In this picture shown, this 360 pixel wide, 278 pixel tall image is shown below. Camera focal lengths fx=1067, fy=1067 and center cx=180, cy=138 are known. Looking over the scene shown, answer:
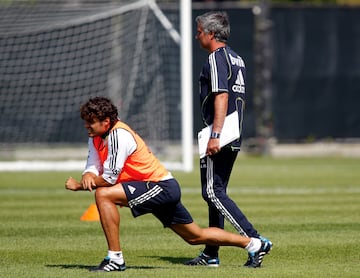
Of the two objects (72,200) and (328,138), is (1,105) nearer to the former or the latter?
(328,138)

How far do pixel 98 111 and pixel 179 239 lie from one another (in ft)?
9.81

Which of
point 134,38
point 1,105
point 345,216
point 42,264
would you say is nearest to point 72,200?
point 345,216

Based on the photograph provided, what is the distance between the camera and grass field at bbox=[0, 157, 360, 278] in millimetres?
9062

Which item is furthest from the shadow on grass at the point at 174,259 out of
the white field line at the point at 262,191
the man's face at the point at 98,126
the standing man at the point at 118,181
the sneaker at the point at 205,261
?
the white field line at the point at 262,191

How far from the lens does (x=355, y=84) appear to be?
28812 millimetres

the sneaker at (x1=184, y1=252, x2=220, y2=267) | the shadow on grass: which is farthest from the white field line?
the sneaker at (x1=184, y1=252, x2=220, y2=267)

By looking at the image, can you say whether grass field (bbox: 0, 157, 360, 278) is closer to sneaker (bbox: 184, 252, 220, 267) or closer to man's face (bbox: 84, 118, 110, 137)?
sneaker (bbox: 184, 252, 220, 267)

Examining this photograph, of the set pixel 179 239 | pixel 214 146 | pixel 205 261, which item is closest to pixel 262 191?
pixel 179 239

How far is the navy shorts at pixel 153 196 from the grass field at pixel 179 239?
1.68 feet

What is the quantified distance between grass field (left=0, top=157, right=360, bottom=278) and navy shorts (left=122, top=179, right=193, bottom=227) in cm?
51

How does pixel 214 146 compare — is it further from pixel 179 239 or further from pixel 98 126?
pixel 179 239

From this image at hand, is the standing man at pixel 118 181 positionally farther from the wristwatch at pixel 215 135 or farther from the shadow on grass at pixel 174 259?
the shadow on grass at pixel 174 259

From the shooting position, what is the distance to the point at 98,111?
346 inches

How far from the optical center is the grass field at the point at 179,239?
9.06 meters
